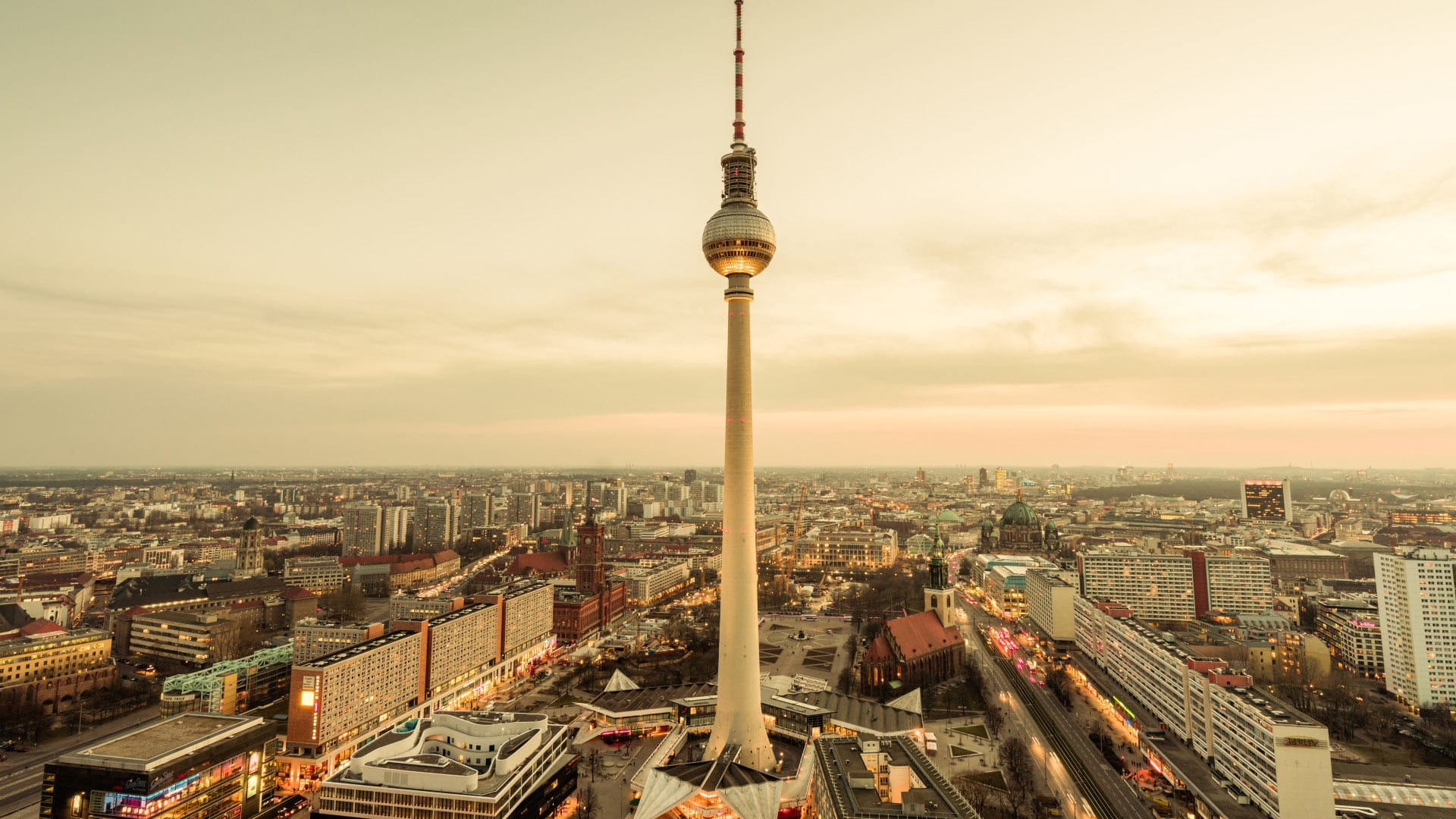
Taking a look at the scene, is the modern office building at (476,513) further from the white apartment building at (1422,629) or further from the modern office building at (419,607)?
the white apartment building at (1422,629)

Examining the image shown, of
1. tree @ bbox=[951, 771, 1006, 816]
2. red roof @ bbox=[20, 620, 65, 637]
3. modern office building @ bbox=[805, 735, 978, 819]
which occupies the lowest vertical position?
tree @ bbox=[951, 771, 1006, 816]

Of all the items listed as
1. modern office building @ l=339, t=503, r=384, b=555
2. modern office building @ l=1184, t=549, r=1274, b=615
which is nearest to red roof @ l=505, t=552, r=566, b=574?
modern office building @ l=339, t=503, r=384, b=555

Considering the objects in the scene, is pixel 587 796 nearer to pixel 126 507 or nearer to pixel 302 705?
pixel 302 705

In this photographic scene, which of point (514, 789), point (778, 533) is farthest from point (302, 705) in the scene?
point (778, 533)

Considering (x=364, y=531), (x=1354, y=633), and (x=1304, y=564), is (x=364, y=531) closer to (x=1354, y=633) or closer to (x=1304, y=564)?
(x=1354, y=633)

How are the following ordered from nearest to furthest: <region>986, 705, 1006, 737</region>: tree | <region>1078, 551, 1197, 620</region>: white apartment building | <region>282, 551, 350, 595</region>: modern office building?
<region>986, 705, 1006, 737</region>: tree → <region>1078, 551, 1197, 620</region>: white apartment building → <region>282, 551, 350, 595</region>: modern office building

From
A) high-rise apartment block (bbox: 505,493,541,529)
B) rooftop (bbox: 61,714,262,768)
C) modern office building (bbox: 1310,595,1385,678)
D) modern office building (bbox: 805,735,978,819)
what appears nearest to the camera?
modern office building (bbox: 805,735,978,819)

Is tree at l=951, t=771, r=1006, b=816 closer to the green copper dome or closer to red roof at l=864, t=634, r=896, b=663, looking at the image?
red roof at l=864, t=634, r=896, b=663
